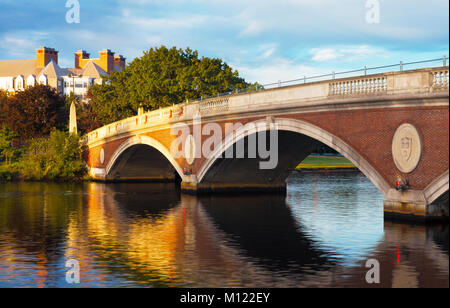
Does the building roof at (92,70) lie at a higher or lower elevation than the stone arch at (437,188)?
higher

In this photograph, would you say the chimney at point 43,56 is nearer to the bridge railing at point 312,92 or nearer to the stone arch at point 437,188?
the bridge railing at point 312,92

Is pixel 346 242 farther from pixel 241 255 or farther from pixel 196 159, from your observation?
pixel 196 159

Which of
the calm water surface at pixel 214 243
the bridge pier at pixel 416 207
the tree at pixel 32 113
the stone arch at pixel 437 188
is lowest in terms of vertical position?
the calm water surface at pixel 214 243

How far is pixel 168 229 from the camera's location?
25.7 meters

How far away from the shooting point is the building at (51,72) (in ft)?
553

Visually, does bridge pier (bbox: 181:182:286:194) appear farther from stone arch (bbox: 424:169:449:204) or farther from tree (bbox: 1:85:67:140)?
tree (bbox: 1:85:67:140)

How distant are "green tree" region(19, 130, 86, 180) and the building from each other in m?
106

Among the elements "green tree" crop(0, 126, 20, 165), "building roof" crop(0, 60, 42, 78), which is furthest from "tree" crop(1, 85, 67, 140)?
"building roof" crop(0, 60, 42, 78)

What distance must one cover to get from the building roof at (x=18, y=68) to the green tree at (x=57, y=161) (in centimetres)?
12486

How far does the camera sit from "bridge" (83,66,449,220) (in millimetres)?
23297

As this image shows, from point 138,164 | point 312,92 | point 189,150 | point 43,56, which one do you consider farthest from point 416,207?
point 43,56

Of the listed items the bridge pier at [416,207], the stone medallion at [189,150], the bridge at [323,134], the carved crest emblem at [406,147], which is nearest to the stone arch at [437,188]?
the bridge at [323,134]
